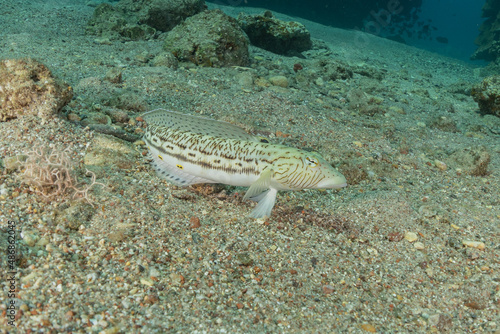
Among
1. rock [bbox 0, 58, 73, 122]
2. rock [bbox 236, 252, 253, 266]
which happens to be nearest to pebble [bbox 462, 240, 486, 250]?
rock [bbox 236, 252, 253, 266]

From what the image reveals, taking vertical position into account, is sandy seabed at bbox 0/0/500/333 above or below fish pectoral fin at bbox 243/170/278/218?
below

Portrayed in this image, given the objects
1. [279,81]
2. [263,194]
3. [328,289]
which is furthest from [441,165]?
[279,81]

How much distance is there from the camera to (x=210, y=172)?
11.9ft

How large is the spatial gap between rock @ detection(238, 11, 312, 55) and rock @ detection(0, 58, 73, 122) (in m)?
9.86

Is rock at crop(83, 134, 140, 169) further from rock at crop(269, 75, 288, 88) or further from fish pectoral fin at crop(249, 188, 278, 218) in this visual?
rock at crop(269, 75, 288, 88)

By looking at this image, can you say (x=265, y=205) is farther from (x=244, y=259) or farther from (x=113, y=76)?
(x=113, y=76)

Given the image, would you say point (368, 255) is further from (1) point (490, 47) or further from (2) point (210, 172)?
(1) point (490, 47)

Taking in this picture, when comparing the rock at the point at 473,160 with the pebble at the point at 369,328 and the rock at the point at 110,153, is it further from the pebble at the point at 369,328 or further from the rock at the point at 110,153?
the rock at the point at 110,153

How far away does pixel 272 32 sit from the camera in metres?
12.6

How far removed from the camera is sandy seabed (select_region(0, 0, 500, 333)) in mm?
2389

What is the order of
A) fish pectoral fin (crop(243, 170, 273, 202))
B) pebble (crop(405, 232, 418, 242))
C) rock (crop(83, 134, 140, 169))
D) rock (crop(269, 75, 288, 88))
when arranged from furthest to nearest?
rock (crop(269, 75, 288, 88)), rock (crop(83, 134, 140, 169)), pebble (crop(405, 232, 418, 242)), fish pectoral fin (crop(243, 170, 273, 202))

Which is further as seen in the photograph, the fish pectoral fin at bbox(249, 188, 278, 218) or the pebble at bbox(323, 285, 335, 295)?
the fish pectoral fin at bbox(249, 188, 278, 218)

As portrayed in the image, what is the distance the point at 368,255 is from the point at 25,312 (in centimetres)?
304

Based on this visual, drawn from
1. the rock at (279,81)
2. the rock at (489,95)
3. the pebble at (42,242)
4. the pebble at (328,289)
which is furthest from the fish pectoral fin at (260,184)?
the rock at (489,95)
